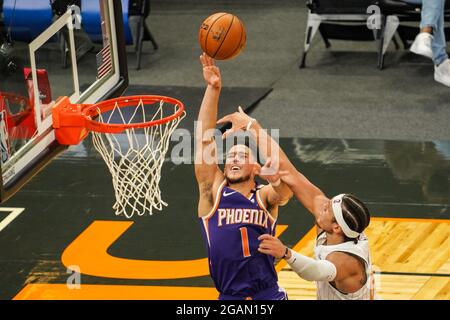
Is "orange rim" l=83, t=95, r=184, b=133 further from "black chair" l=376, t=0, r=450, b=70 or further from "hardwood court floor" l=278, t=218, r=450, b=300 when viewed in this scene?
"black chair" l=376, t=0, r=450, b=70

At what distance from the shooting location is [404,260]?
8.48m

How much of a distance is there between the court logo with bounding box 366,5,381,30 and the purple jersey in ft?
21.9

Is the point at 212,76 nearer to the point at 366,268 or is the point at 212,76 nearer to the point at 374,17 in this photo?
the point at 366,268

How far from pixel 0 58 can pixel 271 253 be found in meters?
2.63

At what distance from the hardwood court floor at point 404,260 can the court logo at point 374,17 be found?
4.43 meters

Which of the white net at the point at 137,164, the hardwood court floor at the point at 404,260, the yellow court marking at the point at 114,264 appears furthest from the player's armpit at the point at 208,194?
the yellow court marking at the point at 114,264

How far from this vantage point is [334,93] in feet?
41.3

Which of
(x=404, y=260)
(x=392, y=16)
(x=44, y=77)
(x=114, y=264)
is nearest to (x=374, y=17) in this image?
(x=392, y=16)

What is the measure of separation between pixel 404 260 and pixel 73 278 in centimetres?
266

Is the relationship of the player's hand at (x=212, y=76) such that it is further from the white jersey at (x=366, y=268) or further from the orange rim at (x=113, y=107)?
the white jersey at (x=366, y=268)

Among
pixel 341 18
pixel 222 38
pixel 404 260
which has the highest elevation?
pixel 222 38

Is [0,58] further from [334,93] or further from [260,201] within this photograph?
[334,93]

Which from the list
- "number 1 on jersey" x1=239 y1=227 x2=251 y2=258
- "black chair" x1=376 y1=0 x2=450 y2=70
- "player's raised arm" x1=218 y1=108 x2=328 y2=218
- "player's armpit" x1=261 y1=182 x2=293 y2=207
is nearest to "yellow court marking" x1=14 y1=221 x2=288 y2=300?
"number 1 on jersey" x1=239 y1=227 x2=251 y2=258

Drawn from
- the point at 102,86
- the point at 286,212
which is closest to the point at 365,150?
the point at 286,212
